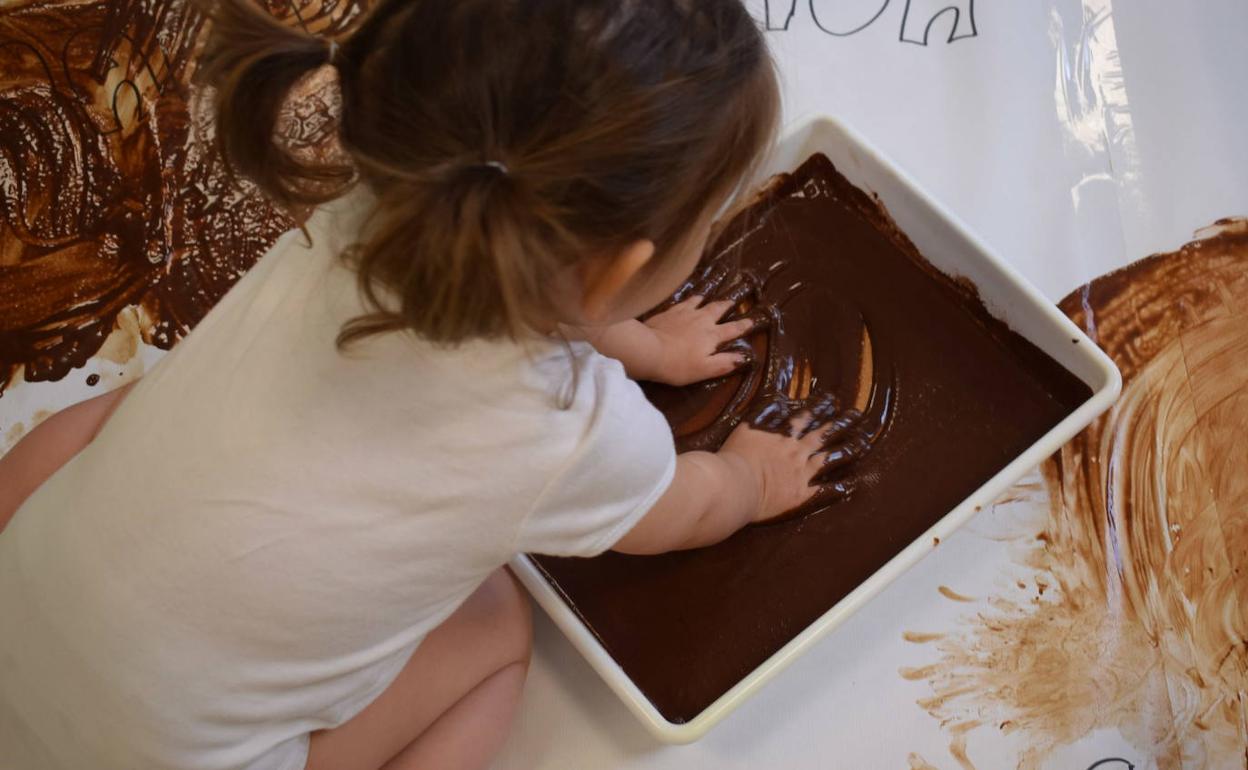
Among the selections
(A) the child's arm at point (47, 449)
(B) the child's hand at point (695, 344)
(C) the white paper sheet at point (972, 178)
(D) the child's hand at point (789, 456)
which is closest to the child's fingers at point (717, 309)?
(B) the child's hand at point (695, 344)

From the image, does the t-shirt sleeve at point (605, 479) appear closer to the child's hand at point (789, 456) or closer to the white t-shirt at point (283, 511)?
the white t-shirt at point (283, 511)

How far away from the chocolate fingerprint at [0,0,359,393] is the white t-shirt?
425 mm

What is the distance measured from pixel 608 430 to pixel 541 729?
0.42 metres

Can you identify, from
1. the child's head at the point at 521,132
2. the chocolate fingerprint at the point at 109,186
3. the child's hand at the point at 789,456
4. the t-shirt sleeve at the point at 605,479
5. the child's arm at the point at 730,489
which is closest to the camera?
the child's head at the point at 521,132

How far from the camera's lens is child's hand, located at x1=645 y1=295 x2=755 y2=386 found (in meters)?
0.94

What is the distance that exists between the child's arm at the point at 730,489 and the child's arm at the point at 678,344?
0.07 m

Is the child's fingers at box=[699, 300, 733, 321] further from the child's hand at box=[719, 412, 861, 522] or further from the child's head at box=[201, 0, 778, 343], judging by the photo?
the child's head at box=[201, 0, 778, 343]

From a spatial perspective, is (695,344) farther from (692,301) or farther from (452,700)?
(452,700)

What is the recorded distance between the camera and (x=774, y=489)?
0.89 meters

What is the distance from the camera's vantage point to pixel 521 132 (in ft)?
1.65

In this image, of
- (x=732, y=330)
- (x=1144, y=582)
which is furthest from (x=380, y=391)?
(x=1144, y=582)

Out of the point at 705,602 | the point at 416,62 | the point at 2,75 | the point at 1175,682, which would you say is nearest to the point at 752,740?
the point at 705,602

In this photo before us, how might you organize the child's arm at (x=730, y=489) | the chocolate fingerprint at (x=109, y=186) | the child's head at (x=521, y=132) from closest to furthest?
the child's head at (x=521, y=132) → the child's arm at (x=730, y=489) → the chocolate fingerprint at (x=109, y=186)

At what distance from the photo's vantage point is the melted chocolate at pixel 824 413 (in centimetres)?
87
